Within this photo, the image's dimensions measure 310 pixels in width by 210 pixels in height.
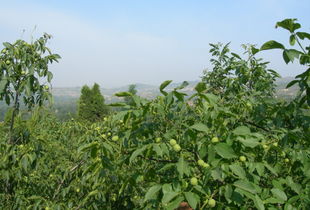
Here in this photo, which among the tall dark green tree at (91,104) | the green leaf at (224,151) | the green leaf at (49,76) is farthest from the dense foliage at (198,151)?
the tall dark green tree at (91,104)

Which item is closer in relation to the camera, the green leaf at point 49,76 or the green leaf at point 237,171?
the green leaf at point 237,171

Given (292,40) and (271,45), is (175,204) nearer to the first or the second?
(271,45)

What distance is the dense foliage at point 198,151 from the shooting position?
141cm

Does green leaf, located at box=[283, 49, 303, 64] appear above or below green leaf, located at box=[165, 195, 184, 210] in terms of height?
above

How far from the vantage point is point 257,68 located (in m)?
3.05

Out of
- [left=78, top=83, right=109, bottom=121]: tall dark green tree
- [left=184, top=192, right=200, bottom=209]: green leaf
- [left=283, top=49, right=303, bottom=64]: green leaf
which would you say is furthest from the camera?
[left=78, top=83, right=109, bottom=121]: tall dark green tree

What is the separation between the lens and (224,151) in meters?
1.35

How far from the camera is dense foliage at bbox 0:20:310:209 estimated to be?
4.62 feet

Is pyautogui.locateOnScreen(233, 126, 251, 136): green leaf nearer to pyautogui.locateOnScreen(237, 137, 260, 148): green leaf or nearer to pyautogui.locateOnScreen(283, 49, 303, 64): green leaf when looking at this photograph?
pyautogui.locateOnScreen(237, 137, 260, 148): green leaf

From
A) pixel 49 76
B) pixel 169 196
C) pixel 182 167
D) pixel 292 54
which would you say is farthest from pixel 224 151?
pixel 49 76

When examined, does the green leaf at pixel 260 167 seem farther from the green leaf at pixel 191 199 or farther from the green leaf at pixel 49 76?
the green leaf at pixel 49 76

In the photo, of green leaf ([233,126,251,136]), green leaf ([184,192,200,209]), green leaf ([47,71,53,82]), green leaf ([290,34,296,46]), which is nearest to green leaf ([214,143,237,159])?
green leaf ([233,126,251,136])

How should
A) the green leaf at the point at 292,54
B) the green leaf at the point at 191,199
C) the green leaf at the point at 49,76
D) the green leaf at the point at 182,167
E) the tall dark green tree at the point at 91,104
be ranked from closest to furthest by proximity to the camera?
the green leaf at the point at 191,199, the green leaf at the point at 182,167, the green leaf at the point at 292,54, the green leaf at the point at 49,76, the tall dark green tree at the point at 91,104

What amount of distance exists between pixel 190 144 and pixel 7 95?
175 cm
